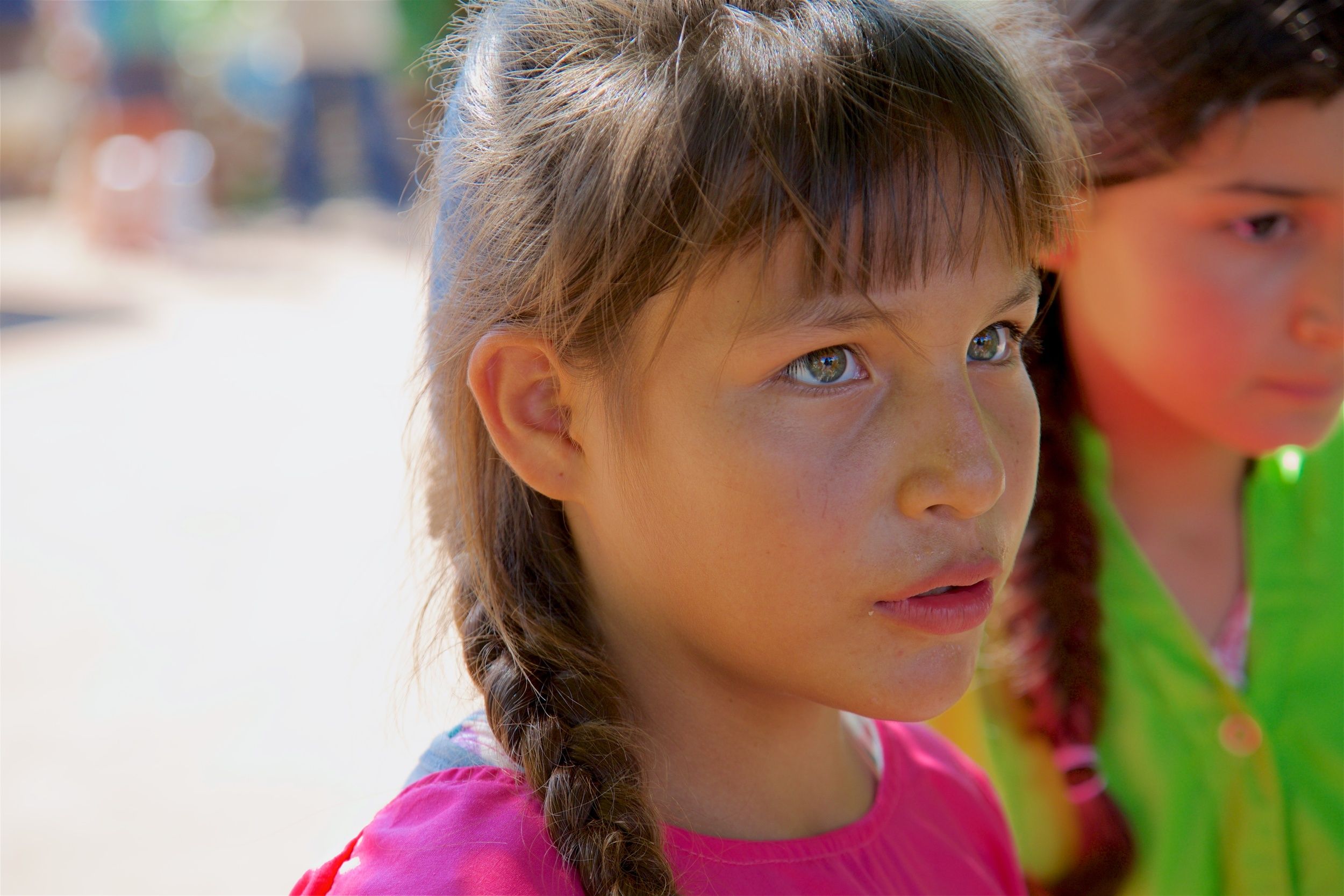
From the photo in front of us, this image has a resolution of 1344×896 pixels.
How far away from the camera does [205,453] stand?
5.41m

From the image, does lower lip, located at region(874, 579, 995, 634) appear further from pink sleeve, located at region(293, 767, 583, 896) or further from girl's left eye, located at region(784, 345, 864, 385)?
pink sleeve, located at region(293, 767, 583, 896)

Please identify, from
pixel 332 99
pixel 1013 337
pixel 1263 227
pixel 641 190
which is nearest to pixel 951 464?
pixel 1013 337

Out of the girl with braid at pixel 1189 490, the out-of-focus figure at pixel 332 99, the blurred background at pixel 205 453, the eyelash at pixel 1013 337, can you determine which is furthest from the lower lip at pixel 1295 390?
the out-of-focus figure at pixel 332 99

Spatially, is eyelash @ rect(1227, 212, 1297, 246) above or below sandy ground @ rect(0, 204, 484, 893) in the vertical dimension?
above

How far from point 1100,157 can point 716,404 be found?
3.01 feet

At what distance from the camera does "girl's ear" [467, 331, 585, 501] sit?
122cm

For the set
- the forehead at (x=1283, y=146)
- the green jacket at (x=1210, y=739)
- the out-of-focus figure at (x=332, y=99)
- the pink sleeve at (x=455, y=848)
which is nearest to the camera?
the pink sleeve at (x=455, y=848)

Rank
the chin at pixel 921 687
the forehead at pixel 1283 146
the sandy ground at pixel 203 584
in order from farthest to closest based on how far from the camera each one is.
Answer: the sandy ground at pixel 203 584 → the forehead at pixel 1283 146 → the chin at pixel 921 687

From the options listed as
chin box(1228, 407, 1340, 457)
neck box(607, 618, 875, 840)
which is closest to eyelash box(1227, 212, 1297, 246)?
chin box(1228, 407, 1340, 457)

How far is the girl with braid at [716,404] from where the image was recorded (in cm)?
110

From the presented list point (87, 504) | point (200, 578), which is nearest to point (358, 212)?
point (87, 504)

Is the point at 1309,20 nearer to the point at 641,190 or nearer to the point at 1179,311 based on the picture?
the point at 1179,311

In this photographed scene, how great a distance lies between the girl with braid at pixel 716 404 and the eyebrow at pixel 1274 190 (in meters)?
0.51

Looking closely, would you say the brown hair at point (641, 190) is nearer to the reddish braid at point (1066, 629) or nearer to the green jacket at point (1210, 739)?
the reddish braid at point (1066, 629)
